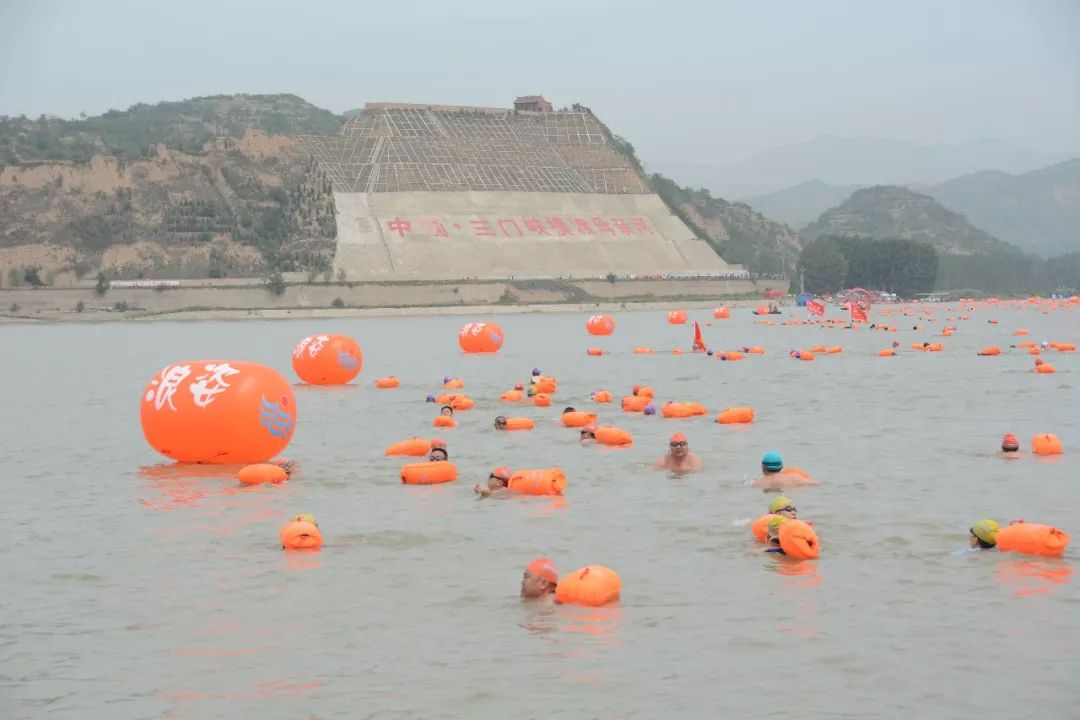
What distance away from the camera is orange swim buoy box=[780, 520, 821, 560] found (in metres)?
15.8

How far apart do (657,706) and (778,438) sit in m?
17.4

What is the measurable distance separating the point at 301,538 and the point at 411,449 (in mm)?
9108

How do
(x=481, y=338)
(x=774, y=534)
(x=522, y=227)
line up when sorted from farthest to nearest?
(x=522, y=227)
(x=481, y=338)
(x=774, y=534)

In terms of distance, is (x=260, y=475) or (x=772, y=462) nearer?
(x=772, y=462)

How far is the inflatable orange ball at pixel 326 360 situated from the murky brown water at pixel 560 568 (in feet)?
35.7

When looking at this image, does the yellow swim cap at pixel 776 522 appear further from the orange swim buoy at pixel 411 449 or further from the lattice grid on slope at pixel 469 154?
the lattice grid on slope at pixel 469 154

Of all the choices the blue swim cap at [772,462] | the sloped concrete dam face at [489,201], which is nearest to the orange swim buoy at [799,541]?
the blue swim cap at [772,462]

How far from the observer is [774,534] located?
53.7ft

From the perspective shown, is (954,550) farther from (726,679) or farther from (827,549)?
Answer: (726,679)

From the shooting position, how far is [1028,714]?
10.6 metres

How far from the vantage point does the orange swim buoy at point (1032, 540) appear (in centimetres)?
1560

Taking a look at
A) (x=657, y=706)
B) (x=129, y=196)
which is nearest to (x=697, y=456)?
(x=657, y=706)

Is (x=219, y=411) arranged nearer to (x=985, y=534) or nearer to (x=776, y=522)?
(x=776, y=522)

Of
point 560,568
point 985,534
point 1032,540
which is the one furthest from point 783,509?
point 560,568
